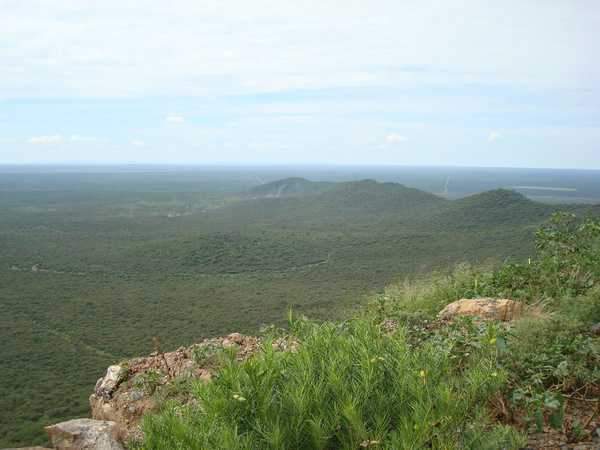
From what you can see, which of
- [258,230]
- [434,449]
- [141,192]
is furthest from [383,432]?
[141,192]

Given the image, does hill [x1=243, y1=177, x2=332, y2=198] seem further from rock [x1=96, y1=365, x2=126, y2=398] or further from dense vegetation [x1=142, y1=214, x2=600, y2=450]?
dense vegetation [x1=142, y1=214, x2=600, y2=450]

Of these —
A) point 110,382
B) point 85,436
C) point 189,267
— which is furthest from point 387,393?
point 189,267

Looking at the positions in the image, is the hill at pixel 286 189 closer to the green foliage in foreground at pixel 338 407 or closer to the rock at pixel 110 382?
the rock at pixel 110 382

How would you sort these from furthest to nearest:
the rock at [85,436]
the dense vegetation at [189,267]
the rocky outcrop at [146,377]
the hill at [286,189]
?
the hill at [286,189] → the dense vegetation at [189,267] → the rocky outcrop at [146,377] → the rock at [85,436]

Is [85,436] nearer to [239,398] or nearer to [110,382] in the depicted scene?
[239,398]

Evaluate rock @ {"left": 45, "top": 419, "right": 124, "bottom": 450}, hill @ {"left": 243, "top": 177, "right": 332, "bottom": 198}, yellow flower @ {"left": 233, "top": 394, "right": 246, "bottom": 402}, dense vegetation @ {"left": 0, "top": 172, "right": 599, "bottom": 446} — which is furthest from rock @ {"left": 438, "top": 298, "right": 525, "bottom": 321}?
hill @ {"left": 243, "top": 177, "right": 332, "bottom": 198}

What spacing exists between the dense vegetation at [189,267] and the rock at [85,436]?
4.12m

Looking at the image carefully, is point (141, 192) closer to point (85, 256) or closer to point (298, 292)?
point (85, 256)

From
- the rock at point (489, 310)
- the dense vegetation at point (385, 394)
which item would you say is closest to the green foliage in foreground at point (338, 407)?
the dense vegetation at point (385, 394)

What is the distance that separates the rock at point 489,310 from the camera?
4.39 metres

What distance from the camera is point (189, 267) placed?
3703cm

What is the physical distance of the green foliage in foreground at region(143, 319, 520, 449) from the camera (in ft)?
6.34

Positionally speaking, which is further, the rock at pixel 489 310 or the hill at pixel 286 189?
the hill at pixel 286 189

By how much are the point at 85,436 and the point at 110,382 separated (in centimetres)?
154
